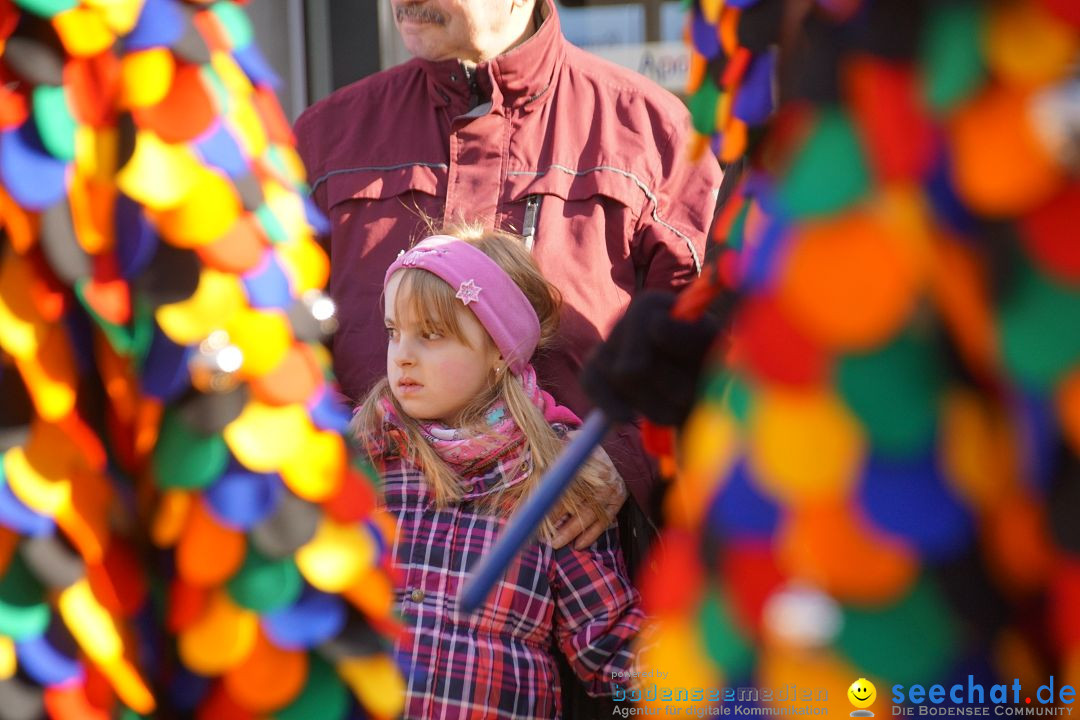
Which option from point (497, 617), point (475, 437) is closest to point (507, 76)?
point (475, 437)

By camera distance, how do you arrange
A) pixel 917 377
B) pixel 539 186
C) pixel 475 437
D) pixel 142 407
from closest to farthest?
pixel 917 377, pixel 142 407, pixel 475 437, pixel 539 186

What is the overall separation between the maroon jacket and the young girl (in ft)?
0.18

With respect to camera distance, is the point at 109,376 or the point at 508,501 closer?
the point at 109,376

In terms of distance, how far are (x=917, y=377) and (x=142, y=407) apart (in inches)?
21.8

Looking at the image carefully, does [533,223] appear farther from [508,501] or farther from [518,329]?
[508,501]

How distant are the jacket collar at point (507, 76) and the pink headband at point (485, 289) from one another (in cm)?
26

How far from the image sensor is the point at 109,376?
0.96 metres

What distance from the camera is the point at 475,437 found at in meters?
1.94

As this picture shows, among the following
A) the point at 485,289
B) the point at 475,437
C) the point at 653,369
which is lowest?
the point at 475,437

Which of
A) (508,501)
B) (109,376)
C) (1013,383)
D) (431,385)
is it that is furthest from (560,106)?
(1013,383)

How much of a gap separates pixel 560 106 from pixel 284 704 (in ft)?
4.56

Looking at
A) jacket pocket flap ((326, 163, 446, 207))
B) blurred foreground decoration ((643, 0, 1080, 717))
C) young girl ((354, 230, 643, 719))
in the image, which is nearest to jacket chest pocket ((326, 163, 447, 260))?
jacket pocket flap ((326, 163, 446, 207))

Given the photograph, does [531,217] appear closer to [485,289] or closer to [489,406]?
[485,289]

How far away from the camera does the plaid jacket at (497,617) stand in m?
1.80
